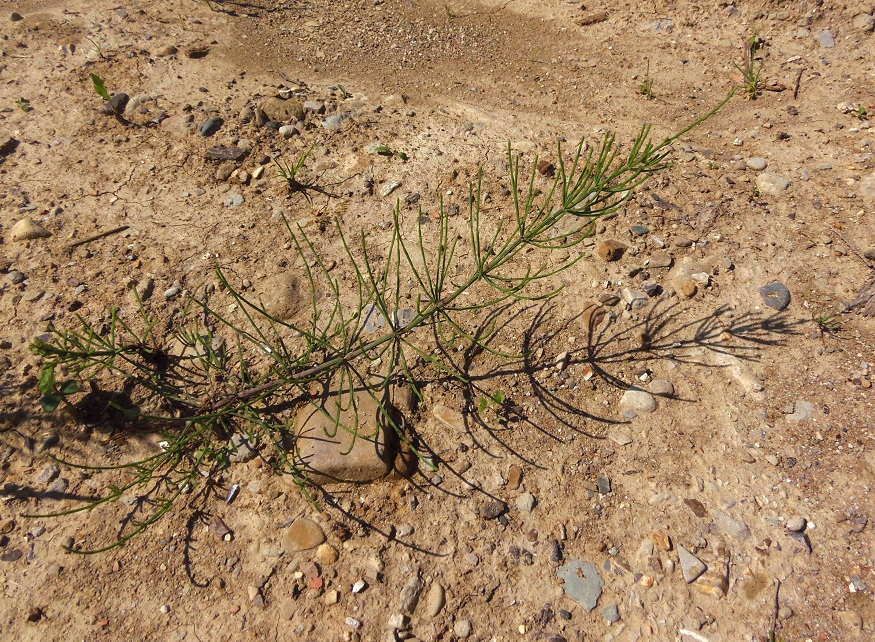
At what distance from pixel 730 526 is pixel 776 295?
1199 millimetres

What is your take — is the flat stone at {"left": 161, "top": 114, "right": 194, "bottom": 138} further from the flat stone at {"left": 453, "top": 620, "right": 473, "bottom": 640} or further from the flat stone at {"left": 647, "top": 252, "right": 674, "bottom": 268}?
the flat stone at {"left": 453, "top": 620, "right": 473, "bottom": 640}

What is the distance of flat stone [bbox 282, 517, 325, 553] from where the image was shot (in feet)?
6.86

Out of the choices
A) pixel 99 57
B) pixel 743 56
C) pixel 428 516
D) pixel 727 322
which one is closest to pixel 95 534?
pixel 428 516

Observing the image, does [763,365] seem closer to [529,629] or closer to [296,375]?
[529,629]

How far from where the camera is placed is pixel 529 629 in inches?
75.7

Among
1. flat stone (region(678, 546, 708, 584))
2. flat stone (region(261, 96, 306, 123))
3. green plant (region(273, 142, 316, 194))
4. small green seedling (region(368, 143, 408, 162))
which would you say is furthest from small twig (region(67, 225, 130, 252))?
flat stone (region(678, 546, 708, 584))

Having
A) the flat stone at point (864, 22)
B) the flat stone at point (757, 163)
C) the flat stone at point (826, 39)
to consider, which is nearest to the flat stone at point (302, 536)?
the flat stone at point (757, 163)

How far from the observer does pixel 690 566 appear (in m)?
2.00

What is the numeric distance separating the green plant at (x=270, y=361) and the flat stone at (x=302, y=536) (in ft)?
0.39

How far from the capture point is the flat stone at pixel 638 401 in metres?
2.38

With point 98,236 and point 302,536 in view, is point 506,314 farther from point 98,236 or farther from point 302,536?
point 98,236

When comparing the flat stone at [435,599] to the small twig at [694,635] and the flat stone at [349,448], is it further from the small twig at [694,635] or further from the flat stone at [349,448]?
the small twig at [694,635]

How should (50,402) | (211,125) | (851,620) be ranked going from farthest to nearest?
(211,125)
(50,402)
(851,620)

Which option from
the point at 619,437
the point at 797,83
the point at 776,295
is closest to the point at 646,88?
the point at 797,83
